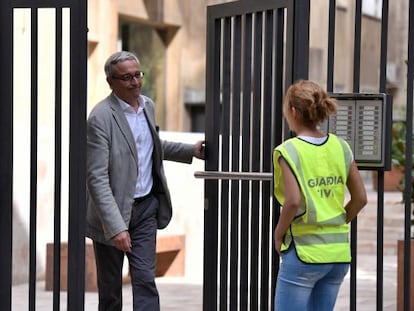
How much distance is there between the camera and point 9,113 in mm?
6020

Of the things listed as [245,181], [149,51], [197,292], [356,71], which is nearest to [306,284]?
[356,71]

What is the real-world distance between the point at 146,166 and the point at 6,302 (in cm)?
115

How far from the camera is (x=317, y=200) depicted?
5301mm

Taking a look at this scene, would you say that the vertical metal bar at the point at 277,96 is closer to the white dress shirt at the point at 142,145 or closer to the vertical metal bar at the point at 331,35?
the vertical metal bar at the point at 331,35

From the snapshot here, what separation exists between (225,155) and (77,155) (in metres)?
1.20

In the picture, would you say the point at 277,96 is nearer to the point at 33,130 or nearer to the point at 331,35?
the point at 331,35

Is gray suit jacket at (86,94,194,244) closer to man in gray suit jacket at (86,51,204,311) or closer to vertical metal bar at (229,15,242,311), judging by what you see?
man in gray suit jacket at (86,51,204,311)

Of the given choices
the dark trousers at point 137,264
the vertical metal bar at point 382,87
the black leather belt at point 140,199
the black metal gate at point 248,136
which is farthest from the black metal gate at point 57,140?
the vertical metal bar at point 382,87

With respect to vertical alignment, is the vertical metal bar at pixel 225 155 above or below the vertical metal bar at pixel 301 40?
below

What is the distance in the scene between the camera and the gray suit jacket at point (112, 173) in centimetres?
645

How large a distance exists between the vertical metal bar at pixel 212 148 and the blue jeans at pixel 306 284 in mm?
1614

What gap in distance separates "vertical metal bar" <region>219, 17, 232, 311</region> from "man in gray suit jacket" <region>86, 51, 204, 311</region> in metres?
0.35

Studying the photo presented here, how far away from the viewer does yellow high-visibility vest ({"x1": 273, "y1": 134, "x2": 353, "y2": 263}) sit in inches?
208

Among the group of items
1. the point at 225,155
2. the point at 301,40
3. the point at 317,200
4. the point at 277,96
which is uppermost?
the point at 301,40
